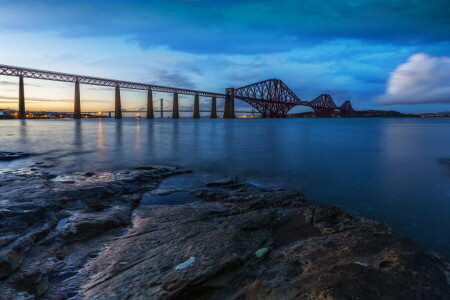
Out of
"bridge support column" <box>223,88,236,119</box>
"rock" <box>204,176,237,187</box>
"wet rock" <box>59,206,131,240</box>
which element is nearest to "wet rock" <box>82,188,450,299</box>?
"wet rock" <box>59,206,131,240</box>

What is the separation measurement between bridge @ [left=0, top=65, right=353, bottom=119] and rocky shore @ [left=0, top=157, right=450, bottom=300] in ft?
211

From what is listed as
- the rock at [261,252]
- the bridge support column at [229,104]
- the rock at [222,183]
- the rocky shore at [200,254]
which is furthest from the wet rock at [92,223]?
the bridge support column at [229,104]

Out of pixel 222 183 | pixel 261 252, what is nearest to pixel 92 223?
pixel 261 252

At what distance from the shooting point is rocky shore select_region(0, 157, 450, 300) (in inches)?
68.3

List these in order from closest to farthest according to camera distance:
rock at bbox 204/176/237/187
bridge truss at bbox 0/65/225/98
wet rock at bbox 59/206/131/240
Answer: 1. wet rock at bbox 59/206/131/240
2. rock at bbox 204/176/237/187
3. bridge truss at bbox 0/65/225/98

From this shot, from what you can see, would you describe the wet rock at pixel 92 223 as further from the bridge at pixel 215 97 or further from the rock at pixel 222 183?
the bridge at pixel 215 97

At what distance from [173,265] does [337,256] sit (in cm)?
135

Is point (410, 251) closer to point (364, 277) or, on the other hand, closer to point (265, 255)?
point (364, 277)

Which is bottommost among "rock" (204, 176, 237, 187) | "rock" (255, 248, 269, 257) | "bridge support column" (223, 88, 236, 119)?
"rock" (204, 176, 237, 187)

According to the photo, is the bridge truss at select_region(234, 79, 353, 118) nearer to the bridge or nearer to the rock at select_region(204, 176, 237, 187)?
the bridge

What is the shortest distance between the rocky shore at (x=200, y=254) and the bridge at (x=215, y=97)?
6423cm

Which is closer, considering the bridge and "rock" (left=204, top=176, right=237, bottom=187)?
"rock" (left=204, top=176, right=237, bottom=187)

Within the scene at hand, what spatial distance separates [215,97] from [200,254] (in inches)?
3661

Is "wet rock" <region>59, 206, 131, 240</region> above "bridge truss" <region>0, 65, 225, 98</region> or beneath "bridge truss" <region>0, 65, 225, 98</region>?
beneath
